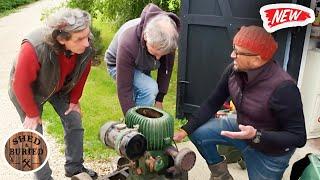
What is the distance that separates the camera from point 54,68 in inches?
103

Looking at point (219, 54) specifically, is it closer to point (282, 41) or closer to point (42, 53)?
point (282, 41)

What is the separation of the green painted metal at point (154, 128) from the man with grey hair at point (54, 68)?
0.58 metres

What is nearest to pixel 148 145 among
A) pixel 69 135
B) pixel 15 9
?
pixel 69 135

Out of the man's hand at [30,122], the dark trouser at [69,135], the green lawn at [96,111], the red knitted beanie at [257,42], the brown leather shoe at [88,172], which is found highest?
the red knitted beanie at [257,42]

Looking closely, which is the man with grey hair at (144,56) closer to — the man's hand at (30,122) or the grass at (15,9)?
the man's hand at (30,122)

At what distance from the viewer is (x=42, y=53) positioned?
2.49 meters

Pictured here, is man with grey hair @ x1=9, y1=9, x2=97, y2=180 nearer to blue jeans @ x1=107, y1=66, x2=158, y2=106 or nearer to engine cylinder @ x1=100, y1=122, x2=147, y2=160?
blue jeans @ x1=107, y1=66, x2=158, y2=106

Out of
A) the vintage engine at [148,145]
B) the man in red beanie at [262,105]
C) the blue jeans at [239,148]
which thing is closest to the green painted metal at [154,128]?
the vintage engine at [148,145]

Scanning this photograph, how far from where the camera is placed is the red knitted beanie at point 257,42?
2.35 m

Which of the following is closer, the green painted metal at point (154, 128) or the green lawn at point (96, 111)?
the green painted metal at point (154, 128)

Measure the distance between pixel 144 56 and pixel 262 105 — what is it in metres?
0.96

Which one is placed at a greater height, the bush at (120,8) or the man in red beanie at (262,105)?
the man in red beanie at (262,105)

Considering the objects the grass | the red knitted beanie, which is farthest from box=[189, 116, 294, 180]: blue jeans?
the grass

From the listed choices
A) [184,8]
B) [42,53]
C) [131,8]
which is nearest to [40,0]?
[131,8]
